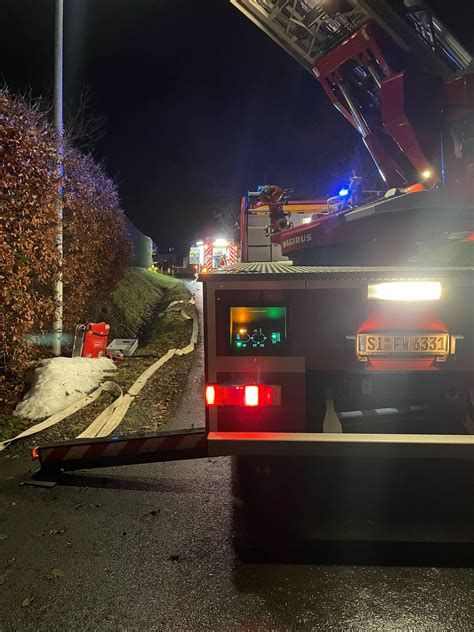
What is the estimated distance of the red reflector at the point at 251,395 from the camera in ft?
9.64

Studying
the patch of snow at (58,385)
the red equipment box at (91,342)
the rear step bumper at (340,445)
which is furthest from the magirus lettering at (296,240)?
the red equipment box at (91,342)

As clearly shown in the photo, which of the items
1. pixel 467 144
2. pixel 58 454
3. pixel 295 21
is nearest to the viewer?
pixel 58 454

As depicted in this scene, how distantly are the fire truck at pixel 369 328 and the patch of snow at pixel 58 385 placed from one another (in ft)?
6.19

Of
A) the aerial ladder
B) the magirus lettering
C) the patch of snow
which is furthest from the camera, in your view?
the patch of snow

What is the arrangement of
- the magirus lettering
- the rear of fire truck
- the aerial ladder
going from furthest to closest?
the magirus lettering, the aerial ladder, the rear of fire truck

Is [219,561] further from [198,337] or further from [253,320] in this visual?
[198,337]

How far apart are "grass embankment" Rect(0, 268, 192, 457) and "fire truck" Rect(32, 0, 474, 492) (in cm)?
138

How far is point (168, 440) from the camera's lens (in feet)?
11.0

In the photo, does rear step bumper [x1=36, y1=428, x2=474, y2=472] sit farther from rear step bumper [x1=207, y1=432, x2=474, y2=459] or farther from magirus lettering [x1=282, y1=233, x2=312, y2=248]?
magirus lettering [x1=282, y1=233, x2=312, y2=248]

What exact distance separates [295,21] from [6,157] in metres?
3.77

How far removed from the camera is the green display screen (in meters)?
2.96

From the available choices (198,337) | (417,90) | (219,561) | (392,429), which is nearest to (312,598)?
(219,561)

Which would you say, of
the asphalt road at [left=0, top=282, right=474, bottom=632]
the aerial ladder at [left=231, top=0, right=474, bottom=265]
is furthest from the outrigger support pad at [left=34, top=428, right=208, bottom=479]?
the aerial ladder at [left=231, top=0, right=474, bottom=265]

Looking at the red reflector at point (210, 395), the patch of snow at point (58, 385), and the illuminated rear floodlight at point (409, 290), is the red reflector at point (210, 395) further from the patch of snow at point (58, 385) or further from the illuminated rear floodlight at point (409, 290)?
the patch of snow at point (58, 385)
